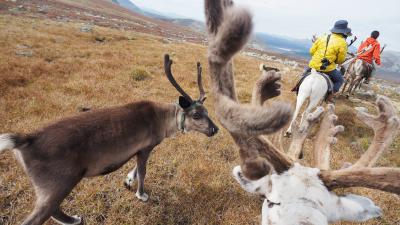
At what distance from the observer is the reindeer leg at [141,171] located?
4.34 m

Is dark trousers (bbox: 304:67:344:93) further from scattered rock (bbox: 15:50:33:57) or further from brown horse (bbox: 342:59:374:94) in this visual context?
scattered rock (bbox: 15:50:33:57)

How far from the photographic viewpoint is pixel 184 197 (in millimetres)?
4695

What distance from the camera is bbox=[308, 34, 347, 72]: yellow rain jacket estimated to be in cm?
754

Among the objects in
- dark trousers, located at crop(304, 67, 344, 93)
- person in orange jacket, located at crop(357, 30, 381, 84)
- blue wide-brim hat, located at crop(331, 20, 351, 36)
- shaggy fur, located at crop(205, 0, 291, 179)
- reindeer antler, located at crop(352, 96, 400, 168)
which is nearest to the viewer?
shaggy fur, located at crop(205, 0, 291, 179)

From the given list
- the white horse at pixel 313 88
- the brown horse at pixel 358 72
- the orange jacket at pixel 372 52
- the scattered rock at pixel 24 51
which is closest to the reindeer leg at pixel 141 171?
the white horse at pixel 313 88

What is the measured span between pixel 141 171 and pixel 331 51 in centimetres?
649

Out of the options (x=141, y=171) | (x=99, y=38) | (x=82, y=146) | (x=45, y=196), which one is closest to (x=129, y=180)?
(x=141, y=171)

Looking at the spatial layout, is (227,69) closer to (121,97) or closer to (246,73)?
(121,97)

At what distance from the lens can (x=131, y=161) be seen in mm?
5516

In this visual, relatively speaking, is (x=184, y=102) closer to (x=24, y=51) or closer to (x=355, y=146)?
(x=355, y=146)

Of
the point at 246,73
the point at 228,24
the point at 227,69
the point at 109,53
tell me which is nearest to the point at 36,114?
the point at 227,69

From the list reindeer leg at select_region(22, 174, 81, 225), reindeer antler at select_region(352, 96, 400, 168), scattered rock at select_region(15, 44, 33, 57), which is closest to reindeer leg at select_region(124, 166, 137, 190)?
reindeer leg at select_region(22, 174, 81, 225)

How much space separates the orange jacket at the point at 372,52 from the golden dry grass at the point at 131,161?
5.86 metres

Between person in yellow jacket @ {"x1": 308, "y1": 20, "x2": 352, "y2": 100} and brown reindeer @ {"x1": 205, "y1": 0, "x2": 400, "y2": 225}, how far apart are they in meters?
5.51
